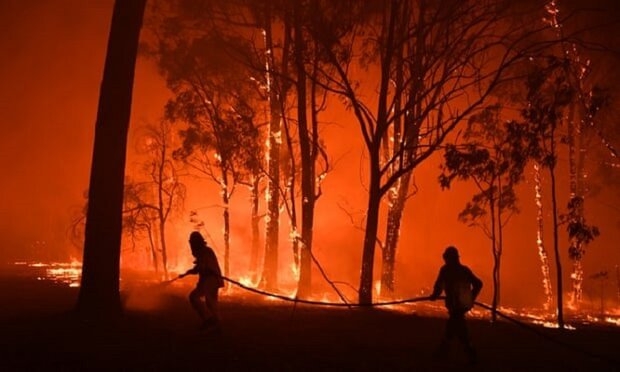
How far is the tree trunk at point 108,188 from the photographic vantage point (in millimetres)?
11109

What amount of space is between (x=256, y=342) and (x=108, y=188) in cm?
389

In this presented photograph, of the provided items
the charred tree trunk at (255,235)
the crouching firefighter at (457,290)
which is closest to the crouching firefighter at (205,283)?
the crouching firefighter at (457,290)

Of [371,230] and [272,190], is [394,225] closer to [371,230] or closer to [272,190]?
[272,190]

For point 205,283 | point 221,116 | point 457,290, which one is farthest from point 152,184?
point 457,290

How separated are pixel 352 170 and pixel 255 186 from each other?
15510mm

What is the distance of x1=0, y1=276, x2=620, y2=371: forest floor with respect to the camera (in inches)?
337

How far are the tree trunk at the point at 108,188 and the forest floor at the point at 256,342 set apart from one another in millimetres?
518

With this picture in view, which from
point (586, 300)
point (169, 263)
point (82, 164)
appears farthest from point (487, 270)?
point (82, 164)

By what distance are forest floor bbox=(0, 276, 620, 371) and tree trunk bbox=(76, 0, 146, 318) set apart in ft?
1.70

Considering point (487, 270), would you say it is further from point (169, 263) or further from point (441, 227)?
point (169, 263)

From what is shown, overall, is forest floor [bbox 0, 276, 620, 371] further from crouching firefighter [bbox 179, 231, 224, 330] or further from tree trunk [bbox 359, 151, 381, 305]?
tree trunk [bbox 359, 151, 381, 305]

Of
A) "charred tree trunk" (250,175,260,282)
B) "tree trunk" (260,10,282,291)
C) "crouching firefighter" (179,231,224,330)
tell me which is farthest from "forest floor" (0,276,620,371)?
"charred tree trunk" (250,175,260,282)

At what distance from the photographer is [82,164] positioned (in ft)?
161

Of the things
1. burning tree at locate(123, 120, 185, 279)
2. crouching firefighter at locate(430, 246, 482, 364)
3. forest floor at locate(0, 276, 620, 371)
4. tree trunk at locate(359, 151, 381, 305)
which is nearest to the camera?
forest floor at locate(0, 276, 620, 371)
